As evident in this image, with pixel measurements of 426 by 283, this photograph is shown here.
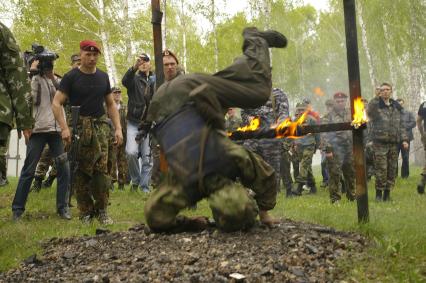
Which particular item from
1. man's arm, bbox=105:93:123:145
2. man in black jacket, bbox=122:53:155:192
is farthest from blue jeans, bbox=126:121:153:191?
man's arm, bbox=105:93:123:145

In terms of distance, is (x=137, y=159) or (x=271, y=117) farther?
(x=137, y=159)

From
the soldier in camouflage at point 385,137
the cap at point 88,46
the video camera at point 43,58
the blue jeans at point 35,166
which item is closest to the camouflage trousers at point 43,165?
the blue jeans at point 35,166

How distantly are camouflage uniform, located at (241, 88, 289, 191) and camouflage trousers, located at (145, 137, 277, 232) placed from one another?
3506 millimetres

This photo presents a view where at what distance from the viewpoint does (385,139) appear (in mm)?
9039

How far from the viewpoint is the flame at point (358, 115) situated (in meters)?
4.81

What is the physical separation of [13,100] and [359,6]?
24317 millimetres

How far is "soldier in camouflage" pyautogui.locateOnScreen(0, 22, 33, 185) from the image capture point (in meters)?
4.57

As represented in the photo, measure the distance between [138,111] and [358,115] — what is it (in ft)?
15.5

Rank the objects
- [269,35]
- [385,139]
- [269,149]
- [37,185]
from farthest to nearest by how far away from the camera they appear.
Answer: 1. [385,139]
2. [37,185]
3. [269,149]
4. [269,35]

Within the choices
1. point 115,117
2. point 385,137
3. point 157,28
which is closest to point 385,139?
point 385,137

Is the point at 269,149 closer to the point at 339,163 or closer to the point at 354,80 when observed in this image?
the point at 339,163

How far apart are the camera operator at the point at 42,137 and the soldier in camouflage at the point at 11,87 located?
5.19ft

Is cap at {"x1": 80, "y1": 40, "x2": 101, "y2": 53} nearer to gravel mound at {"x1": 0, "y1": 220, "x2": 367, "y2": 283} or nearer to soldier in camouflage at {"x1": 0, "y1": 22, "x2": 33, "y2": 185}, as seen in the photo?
soldier in camouflage at {"x1": 0, "y1": 22, "x2": 33, "y2": 185}

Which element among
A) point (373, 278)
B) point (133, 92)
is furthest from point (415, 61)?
point (373, 278)
